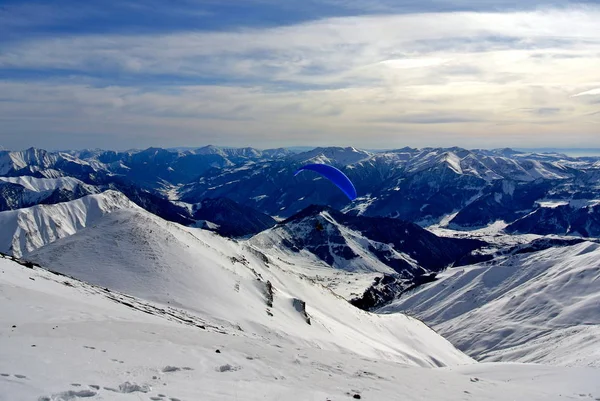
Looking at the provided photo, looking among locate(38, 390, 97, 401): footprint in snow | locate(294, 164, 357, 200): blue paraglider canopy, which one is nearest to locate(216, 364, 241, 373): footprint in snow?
locate(38, 390, 97, 401): footprint in snow

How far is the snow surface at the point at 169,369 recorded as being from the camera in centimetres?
1461

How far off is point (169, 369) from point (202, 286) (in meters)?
35.3

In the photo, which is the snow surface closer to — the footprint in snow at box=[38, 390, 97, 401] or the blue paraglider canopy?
the footprint in snow at box=[38, 390, 97, 401]

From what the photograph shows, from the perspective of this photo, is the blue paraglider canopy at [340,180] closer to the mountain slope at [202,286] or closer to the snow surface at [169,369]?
the mountain slope at [202,286]

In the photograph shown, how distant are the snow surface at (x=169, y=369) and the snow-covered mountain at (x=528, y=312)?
77.5m

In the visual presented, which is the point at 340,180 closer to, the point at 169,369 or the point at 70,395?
the point at 169,369

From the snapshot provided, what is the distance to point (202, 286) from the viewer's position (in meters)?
52.7

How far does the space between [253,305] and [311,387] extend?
38014 mm

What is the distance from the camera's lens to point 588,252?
194 metres

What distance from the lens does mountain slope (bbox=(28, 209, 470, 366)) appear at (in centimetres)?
4634

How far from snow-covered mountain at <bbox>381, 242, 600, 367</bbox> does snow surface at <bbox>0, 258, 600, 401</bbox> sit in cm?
7749

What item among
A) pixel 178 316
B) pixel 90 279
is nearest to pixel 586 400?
pixel 178 316

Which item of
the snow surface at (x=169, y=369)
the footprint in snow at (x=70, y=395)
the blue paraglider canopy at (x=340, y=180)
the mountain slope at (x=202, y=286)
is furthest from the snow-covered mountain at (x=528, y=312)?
the footprint in snow at (x=70, y=395)

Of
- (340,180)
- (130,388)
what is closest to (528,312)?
(340,180)
